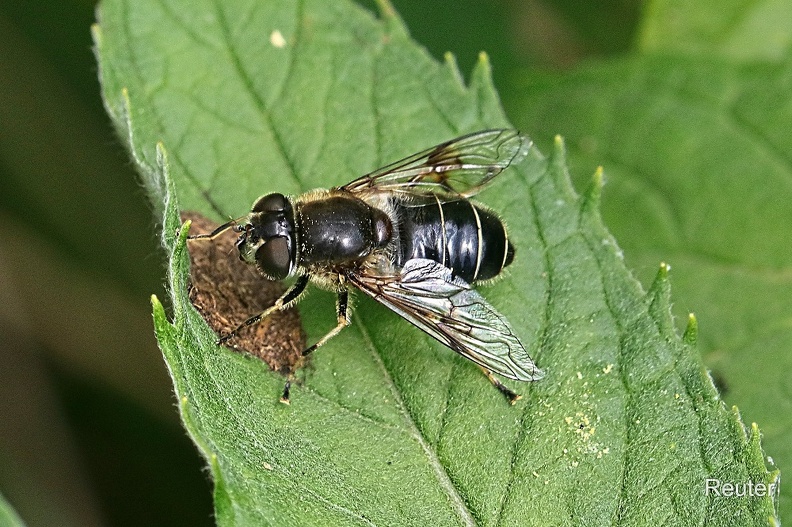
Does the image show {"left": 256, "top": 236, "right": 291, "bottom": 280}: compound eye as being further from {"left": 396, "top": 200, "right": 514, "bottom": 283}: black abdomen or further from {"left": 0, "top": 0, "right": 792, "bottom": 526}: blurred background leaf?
{"left": 0, "top": 0, "right": 792, "bottom": 526}: blurred background leaf

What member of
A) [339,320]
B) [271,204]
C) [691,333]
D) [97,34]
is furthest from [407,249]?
[97,34]

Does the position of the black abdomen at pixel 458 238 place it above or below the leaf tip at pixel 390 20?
below

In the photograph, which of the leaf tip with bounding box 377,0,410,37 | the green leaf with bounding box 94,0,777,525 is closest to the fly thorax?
the green leaf with bounding box 94,0,777,525

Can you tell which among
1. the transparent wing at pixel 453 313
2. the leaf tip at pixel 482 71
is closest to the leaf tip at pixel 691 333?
the transparent wing at pixel 453 313

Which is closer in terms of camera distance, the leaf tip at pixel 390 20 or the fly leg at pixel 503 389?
the fly leg at pixel 503 389

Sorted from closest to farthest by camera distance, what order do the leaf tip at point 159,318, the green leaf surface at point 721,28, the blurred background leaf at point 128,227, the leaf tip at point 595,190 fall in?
the leaf tip at point 159,318
the leaf tip at point 595,190
the blurred background leaf at point 128,227
the green leaf surface at point 721,28

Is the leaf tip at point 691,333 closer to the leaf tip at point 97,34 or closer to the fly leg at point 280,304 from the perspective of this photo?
the fly leg at point 280,304
